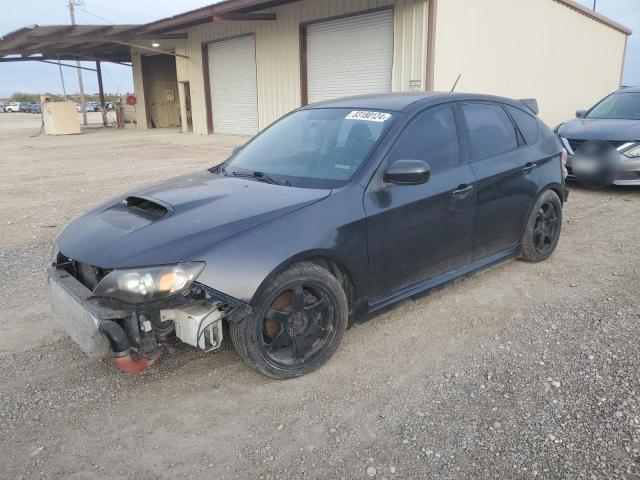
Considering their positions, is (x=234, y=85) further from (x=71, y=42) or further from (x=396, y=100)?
(x=396, y=100)

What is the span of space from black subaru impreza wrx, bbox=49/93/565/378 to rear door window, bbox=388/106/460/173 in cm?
1

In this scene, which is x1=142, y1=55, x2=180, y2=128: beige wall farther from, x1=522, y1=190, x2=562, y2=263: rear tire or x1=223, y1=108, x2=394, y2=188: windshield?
x1=522, y1=190, x2=562, y2=263: rear tire

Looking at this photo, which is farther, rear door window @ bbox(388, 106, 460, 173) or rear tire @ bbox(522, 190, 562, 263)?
rear tire @ bbox(522, 190, 562, 263)

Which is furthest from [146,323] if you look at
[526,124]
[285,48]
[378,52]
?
[285,48]

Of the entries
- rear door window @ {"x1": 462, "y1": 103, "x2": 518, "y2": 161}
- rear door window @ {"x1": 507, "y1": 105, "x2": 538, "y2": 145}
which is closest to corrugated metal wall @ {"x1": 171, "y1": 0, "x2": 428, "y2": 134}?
rear door window @ {"x1": 507, "y1": 105, "x2": 538, "y2": 145}

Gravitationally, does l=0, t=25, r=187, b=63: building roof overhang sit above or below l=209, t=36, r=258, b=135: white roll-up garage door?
above

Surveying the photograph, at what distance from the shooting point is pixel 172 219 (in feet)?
9.75

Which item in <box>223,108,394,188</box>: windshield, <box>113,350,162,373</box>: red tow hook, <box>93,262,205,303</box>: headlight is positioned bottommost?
<box>113,350,162,373</box>: red tow hook

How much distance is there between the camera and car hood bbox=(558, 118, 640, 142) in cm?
780

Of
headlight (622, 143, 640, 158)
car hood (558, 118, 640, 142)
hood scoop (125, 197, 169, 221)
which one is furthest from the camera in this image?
car hood (558, 118, 640, 142)

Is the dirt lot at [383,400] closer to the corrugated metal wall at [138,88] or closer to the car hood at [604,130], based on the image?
the car hood at [604,130]

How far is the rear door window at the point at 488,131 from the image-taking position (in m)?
4.13

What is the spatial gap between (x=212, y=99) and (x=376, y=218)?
18301 mm

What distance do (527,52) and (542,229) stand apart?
1198cm
